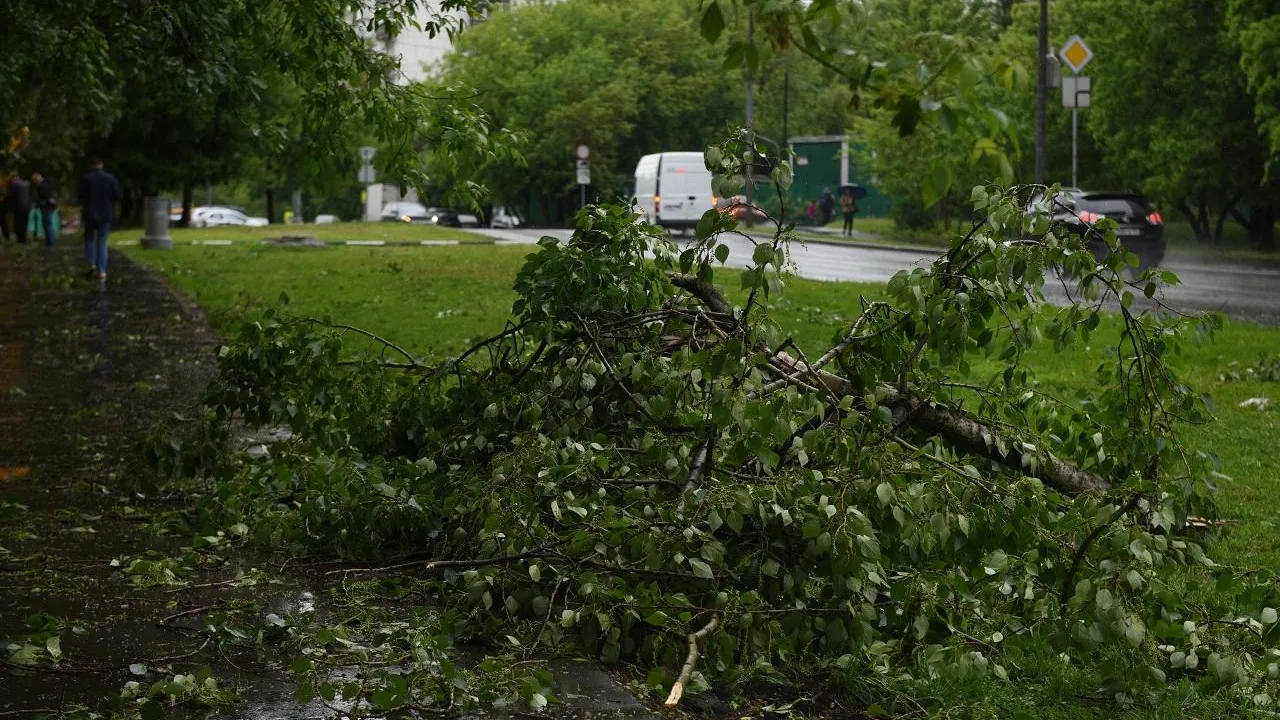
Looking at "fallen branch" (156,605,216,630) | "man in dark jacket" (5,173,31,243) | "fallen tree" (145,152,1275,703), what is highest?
"man in dark jacket" (5,173,31,243)

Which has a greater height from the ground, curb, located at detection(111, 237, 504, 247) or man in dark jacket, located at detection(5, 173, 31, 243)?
man in dark jacket, located at detection(5, 173, 31, 243)

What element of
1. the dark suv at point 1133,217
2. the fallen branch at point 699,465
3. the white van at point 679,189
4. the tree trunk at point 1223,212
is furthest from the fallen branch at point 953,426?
the white van at point 679,189

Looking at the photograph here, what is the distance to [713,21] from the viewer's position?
2721mm

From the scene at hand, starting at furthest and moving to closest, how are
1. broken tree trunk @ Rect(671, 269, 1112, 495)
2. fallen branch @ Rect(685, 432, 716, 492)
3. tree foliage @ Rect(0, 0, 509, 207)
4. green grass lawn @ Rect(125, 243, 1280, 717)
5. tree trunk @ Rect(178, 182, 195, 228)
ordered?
tree trunk @ Rect(178, 182, 195, 228)
tree foliage @ Rect(0, 0, 509, 207)
broken tree trunk @ Rect(671, 269, 1112, 495)
fallen branch @ Rect(685, 432, 716, 492)
green grass lawn @ Rect(125, 243, 1280, 717)

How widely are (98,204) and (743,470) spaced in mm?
18997

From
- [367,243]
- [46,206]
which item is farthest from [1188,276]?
[46,206]

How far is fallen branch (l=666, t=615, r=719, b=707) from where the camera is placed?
13.6 ft

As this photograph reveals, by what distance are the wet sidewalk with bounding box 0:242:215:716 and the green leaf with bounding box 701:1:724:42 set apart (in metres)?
2.64

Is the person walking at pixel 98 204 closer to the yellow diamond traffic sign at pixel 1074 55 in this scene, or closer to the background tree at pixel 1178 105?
the yellow diamond traffic sign at pixel 1074 55

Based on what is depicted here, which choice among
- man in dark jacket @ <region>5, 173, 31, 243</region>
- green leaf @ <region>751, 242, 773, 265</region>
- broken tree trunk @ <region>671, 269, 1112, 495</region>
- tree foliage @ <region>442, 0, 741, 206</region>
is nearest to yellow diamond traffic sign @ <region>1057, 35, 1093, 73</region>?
broken tree trunk @ <region>671, 269, 1112, 495</region>

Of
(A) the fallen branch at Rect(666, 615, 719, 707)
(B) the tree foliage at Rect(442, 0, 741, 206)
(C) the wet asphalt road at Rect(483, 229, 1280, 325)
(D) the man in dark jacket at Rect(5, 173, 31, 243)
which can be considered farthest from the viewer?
(B) the tree foliage at Rect(442, 0, 741, 206)

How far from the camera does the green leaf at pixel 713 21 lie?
8.90 feet

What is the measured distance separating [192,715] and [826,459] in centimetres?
220

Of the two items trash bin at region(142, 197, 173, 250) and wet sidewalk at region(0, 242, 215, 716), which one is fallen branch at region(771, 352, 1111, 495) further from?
trash bin at region(142, 197, 173, 250)
